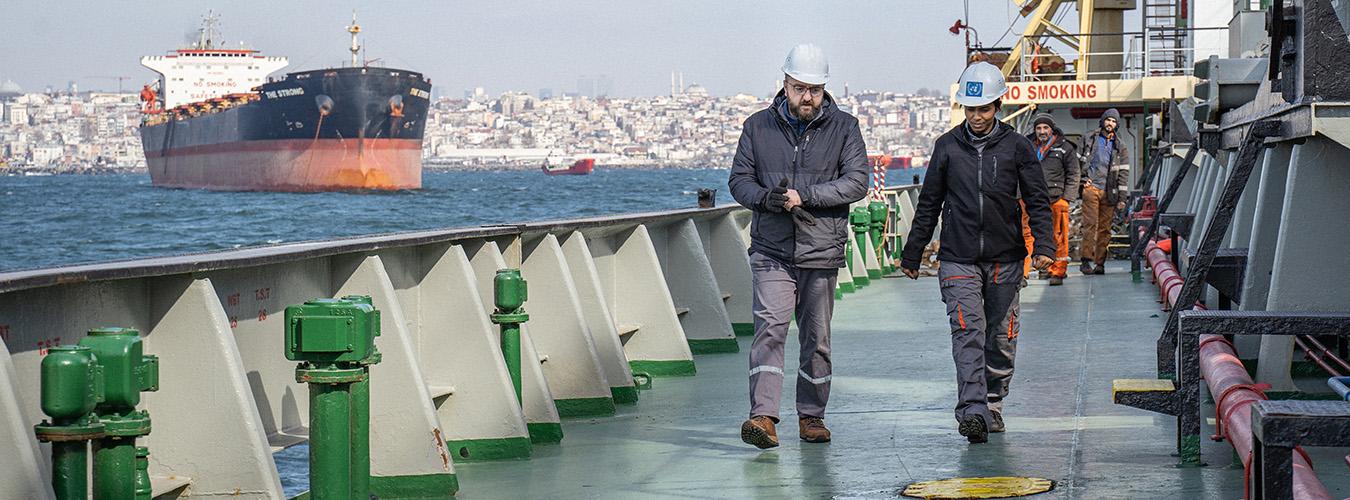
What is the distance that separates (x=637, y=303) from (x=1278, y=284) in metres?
4.13

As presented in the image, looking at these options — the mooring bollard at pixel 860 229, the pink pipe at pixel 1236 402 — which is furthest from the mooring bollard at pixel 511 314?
the mooring bollard at pixel 860 229

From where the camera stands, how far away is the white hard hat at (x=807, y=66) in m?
6.70

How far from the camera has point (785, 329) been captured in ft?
22.9

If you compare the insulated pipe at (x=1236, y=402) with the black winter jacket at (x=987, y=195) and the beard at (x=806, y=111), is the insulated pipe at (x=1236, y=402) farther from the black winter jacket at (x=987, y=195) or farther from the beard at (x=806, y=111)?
the beard at (x=806, y=111)

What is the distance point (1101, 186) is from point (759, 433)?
10946mm

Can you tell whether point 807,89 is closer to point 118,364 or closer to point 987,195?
point 987,195

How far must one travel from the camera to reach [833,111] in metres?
6.87

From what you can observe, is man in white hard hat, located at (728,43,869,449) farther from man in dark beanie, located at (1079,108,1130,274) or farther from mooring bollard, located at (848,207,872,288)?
man in dark beanie, located at (1079,108,1130,274)

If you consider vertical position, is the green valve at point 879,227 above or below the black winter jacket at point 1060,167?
below

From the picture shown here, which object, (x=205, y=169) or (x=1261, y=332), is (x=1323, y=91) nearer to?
(x=1261, y=332)

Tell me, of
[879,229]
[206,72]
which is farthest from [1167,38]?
[206,72]

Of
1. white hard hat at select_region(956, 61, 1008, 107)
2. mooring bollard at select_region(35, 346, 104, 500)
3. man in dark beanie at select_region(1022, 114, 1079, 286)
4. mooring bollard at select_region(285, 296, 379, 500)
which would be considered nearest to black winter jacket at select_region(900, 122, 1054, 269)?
white hard hat at select_region(956, 61, 1008, 107)

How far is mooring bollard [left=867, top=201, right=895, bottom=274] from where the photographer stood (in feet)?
60.1

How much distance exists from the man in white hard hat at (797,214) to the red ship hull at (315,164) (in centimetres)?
8181
